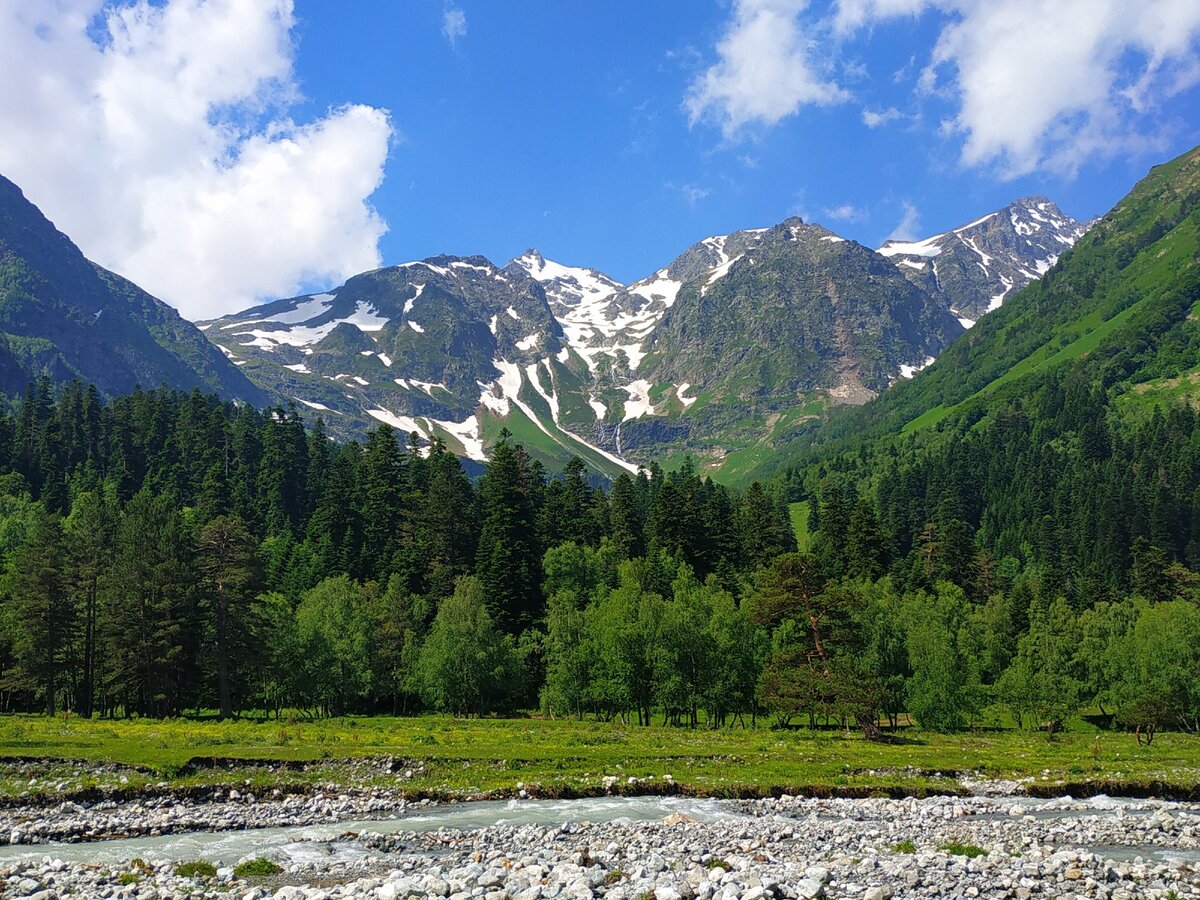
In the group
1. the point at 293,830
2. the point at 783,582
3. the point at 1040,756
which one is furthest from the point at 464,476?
the point at 293,830

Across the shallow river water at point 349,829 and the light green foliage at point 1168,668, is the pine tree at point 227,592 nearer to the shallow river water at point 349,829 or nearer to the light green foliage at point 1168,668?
the shallow river water at point 349,829

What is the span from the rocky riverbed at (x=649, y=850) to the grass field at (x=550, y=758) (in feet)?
9.12

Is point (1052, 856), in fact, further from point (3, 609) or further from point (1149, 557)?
point (1149, 557)

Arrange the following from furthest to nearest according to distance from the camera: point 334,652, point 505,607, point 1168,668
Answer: point 505,607 → point 1168,668 → point 334,652

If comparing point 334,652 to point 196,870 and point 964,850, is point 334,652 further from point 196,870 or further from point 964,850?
point 964,850

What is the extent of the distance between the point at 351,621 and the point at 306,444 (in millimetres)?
79814

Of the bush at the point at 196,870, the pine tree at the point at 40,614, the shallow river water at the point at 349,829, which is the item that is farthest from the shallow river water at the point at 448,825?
the pine tree at the point at 40,614

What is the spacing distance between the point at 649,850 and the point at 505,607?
72.0m

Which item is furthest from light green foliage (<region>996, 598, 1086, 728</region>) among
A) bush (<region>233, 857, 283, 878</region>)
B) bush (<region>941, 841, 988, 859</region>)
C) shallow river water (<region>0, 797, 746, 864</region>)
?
bush (<region>233, 857, 283, 878</region>)

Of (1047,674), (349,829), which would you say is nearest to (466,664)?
(349,829)

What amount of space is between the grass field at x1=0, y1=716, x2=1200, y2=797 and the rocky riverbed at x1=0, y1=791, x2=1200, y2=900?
278 cm

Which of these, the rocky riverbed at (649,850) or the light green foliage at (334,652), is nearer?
the rocky riverbed at (649,850)

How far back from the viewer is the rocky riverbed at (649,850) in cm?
1994

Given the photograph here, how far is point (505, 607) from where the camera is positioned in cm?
9581
